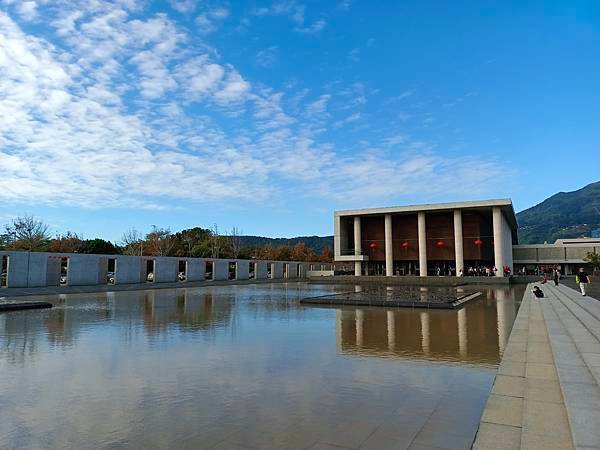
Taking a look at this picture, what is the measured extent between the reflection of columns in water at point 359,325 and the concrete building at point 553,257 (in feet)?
166

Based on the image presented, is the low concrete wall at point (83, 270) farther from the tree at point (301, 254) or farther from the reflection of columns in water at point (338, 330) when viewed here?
the tree at point (301, 254)

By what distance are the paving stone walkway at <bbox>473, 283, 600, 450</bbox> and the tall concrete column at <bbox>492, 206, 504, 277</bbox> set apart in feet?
120

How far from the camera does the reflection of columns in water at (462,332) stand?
24.6 ft

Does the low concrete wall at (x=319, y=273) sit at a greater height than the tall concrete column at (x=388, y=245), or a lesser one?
lesser

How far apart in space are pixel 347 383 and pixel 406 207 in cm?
4287

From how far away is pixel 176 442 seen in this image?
3.61m

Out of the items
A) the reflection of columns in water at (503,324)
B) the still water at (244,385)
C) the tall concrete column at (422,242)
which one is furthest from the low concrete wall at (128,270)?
the tall concrete column at (422,242)

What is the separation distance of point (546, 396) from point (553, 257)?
201ft

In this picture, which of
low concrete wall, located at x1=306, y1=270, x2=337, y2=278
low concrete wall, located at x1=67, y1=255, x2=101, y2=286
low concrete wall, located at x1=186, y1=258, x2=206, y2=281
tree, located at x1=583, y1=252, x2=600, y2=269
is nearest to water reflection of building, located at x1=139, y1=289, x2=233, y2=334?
low concrete wall, located at x1=67, y1=255, x2=101, y2=286

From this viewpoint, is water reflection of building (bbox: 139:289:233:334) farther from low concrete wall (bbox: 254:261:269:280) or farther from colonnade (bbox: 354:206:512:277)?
colonnade (bbox: 354:206:512:277)

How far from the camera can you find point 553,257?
186 feet

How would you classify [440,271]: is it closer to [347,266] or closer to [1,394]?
[347,266]

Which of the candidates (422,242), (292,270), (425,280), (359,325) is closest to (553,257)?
(422,242)

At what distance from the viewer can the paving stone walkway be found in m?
3.53
